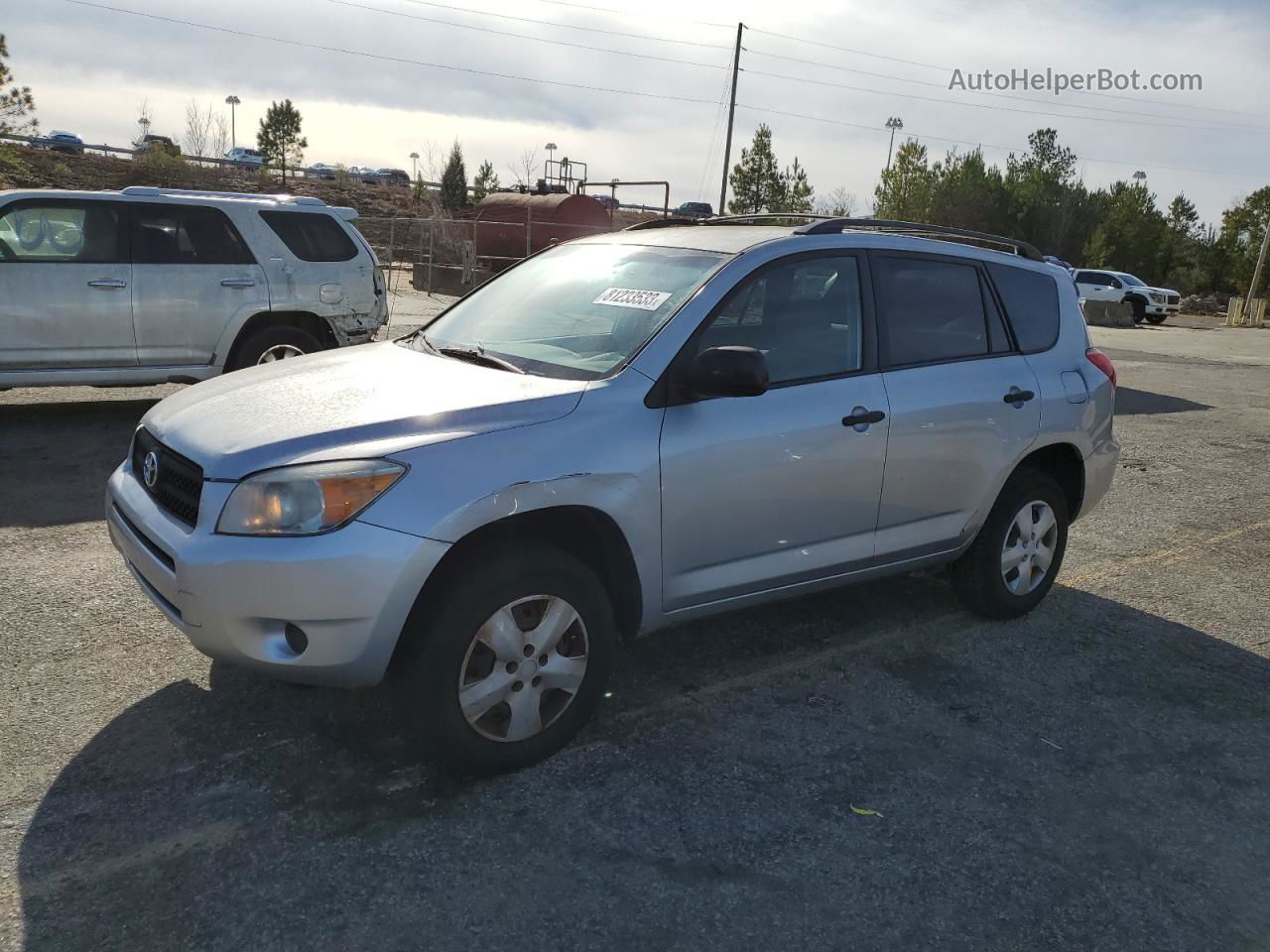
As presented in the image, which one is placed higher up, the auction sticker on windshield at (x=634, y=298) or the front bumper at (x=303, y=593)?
the auction sticker on windshield at (x=634, y=298)

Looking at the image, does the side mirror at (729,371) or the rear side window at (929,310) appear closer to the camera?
the side mirror at (729,371)

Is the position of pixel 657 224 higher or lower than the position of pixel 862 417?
higher

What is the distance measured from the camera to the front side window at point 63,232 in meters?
7.55

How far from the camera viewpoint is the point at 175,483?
3203mm

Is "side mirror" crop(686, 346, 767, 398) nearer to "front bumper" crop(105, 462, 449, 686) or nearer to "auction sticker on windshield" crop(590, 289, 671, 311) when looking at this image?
"auction sticker on windshield" crop(590, 289, 671, 311)

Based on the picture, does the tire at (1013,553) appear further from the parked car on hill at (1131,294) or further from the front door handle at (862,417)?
the parked car on hill at (1131,294)

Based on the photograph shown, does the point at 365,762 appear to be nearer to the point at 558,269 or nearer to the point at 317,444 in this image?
the point at 317,444

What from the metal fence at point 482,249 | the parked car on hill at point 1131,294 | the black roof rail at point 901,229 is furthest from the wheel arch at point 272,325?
the parked car on hill at point 1131,294

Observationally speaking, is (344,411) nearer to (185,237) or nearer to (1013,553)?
(1013,553)

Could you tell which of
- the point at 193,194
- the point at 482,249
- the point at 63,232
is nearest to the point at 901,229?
the point at 193,194

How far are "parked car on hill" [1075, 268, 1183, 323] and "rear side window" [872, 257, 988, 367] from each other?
34900 mm

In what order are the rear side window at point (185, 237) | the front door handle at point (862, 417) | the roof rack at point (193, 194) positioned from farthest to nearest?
1. the roof rack at point (193, 194)
2. the rear side window at point (185, 237)
3. the front door handle at point (862, 417)

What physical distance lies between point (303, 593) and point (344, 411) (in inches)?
25.3

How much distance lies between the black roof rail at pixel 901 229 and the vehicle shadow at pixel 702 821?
5.89ft
